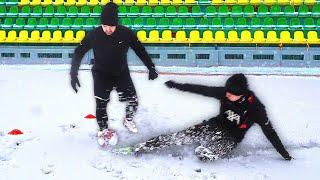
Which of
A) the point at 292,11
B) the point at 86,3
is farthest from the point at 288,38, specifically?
the point at 86,3

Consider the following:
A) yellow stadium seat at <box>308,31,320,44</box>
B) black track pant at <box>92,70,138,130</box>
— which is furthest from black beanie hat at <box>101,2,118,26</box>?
yellow stadium seat at <box>308,31,320,44</box>

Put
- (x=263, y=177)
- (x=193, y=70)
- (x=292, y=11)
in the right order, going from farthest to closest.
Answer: (x=292, y=11) → (x=193, y=70) → (x=263, y=177)

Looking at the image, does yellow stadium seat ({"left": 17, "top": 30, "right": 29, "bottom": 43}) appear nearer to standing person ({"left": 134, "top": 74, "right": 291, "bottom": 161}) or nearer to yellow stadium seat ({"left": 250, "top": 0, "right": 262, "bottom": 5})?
yellow stadium seat ({"left": 250, "top": 0, "right": 262, "bottom": 5})

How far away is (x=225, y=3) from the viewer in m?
14.1

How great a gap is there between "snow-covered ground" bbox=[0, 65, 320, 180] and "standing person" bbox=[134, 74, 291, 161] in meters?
0.14

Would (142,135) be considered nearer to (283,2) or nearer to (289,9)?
(289,9)

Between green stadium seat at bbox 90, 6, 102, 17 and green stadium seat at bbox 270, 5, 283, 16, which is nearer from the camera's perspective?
green stadium seat at bbox 270, 5, 283, 16

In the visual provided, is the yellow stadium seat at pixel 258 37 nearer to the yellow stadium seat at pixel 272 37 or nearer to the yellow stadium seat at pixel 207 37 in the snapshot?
the yellow stadium seat at pixel 272 37

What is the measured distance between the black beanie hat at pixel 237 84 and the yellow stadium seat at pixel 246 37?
8.75 metres

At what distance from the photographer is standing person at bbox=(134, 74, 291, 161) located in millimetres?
4602

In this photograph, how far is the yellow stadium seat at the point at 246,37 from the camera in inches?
509

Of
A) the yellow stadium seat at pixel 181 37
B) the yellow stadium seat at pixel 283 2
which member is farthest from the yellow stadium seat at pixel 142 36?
the yellow stadium seat at pixel 283 2

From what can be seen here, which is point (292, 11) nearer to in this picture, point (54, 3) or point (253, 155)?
point (54, 3)

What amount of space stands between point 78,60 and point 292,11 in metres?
10.1
